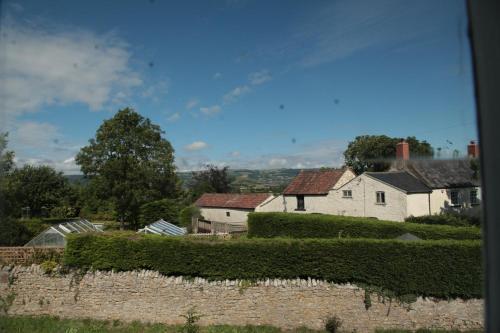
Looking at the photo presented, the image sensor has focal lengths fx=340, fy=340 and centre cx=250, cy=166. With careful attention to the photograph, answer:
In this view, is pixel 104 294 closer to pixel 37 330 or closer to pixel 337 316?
pixel 37 330

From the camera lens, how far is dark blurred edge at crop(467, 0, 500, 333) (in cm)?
86

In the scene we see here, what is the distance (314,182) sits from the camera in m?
30.7

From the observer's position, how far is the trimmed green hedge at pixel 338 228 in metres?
13.6

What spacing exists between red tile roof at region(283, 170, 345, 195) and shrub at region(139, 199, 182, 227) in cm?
1040

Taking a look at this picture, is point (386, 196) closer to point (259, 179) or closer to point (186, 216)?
point (259, 179)

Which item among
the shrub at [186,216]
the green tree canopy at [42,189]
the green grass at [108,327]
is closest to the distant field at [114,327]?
the green grass at [108,327]

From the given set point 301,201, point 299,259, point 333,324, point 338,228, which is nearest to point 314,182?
point 301,201

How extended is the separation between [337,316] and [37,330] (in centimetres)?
861

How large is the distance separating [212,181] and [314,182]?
2110 centimetres

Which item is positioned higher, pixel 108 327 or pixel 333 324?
pixel 333 324

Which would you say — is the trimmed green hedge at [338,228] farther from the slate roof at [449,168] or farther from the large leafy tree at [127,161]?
the slate roof at [449,168]

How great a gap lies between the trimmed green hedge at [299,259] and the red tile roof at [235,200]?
20942 millimetres

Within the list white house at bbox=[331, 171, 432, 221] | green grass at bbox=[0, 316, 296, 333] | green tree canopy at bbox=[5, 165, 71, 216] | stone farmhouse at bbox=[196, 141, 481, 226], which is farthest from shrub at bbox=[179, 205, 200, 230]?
green grass at bbox=[0, 316, 296, 333]

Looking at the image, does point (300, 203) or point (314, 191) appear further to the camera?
point (300, 203)
